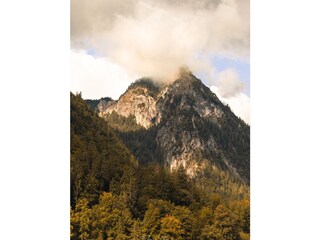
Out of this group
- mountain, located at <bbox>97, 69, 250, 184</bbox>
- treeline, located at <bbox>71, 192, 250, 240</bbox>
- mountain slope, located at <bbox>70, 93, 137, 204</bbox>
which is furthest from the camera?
mountain slope, located at <bbox>70, 93, 137, 204</bbox>

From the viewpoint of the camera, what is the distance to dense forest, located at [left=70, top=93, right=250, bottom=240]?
45.3 feet

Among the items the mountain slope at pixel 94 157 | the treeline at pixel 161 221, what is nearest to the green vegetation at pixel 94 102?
the mountain slope at pixel 94 157

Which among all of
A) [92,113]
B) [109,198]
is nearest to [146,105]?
[92,113]

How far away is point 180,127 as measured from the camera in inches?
567

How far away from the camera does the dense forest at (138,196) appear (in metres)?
13.8

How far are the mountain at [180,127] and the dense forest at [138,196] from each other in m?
0.13

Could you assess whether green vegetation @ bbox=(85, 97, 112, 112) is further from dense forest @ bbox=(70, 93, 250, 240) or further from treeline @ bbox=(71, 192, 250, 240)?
treeline @ bbox=(71, 192, 250, 240)

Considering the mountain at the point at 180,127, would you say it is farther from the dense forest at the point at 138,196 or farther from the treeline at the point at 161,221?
the treeline at the point at 161,221

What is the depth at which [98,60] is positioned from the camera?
45.8 feet

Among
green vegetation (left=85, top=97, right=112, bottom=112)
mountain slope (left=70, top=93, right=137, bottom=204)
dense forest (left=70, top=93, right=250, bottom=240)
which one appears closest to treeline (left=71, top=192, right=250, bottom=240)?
dense forest (left=70, top=93, right=250, bottom=240)

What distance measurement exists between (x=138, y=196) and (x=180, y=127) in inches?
82.6

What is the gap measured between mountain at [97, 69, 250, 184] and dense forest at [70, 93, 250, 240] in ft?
0.42
